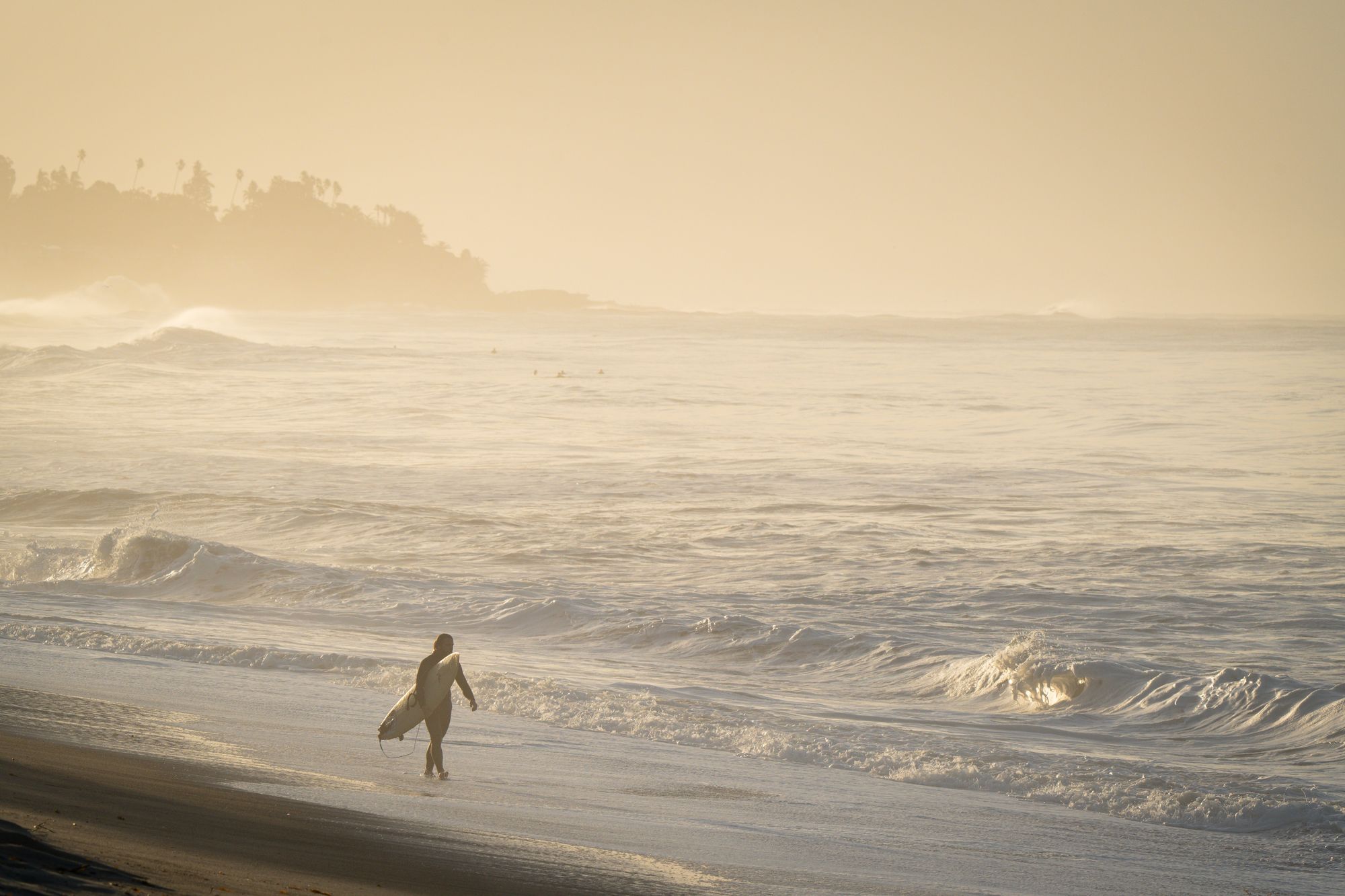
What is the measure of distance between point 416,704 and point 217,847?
2.43 meters

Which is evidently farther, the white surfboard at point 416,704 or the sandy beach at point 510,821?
the white surfboard at point 416,704

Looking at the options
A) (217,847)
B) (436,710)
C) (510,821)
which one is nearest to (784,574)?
(436,710)

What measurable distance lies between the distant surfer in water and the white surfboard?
0.08 feet

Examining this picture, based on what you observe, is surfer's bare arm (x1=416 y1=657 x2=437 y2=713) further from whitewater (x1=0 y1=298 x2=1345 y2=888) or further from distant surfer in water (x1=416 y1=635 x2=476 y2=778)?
whitewater (x1=0 y1=298 x2=1345 y2=888)

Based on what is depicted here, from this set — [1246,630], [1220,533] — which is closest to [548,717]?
[1246,630]

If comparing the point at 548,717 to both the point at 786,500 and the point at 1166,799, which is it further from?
the point at 786,500

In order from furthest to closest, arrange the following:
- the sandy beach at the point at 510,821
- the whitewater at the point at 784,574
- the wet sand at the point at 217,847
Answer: the whitewater at the point at 784,574, the sandy beach at the point at 510,821, the wet sand at the point at 217,847

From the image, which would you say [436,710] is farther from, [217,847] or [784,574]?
[784,574]

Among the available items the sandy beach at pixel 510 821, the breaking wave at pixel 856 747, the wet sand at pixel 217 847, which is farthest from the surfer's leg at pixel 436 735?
the breaking wave at pixel 856 747

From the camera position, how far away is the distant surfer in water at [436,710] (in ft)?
28.2

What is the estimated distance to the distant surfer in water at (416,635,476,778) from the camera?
8.61 m

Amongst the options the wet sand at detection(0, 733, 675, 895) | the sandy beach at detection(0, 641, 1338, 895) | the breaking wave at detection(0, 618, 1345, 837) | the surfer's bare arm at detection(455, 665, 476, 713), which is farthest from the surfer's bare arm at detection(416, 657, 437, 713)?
the breaking wave at detection(0, 618, 1345, 837)

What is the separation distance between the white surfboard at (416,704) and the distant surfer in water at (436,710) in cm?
3

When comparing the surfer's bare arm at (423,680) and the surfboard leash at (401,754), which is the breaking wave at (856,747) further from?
the surfer's bare arm at (423,680)
